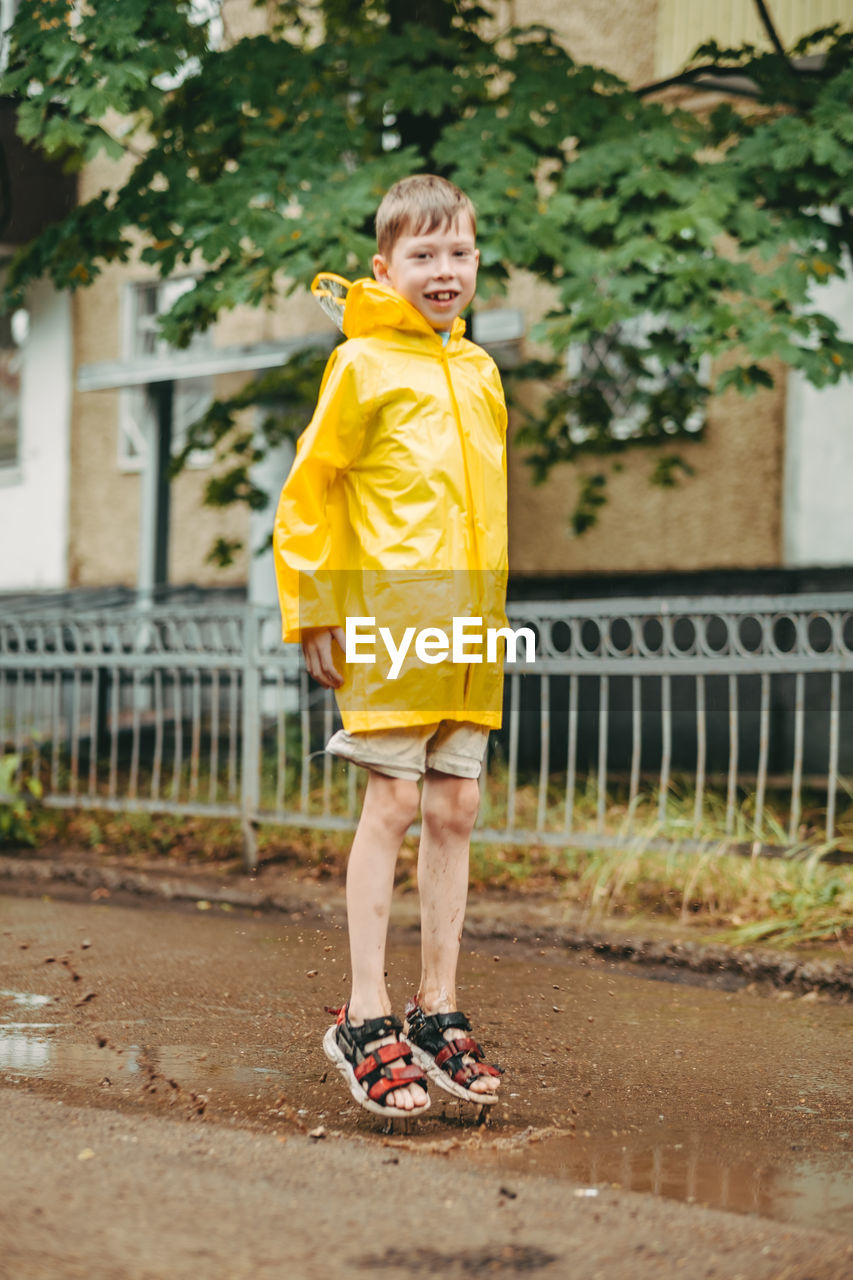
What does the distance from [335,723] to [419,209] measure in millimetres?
5416

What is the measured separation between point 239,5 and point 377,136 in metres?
6.56

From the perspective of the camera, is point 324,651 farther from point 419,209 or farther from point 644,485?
point 644,485

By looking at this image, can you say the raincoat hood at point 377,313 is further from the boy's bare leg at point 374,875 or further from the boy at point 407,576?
the boy's bare leg at point 374,875

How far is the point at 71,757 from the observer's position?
7203 mm

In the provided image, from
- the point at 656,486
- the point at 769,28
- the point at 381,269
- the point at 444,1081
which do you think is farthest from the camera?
the point at 656,486

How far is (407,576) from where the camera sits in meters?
2.85

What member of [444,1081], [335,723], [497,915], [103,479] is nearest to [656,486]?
[335,723]

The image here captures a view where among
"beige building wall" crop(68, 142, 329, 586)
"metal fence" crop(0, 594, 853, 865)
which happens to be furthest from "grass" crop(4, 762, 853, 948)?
"beige building wall" crop(68, 142, 329, 586)

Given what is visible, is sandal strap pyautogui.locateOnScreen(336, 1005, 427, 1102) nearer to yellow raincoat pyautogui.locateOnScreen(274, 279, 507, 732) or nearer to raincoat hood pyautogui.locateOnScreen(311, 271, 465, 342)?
yellow raincoat pyautogui.locateOnScreen(274, 279, 507, 732)

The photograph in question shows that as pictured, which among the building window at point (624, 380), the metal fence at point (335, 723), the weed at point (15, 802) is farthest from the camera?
the building window at point (624, 380)

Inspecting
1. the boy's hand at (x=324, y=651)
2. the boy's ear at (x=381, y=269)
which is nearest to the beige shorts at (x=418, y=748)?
the boy's hand at (x=324, y=651)

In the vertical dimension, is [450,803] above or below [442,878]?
above

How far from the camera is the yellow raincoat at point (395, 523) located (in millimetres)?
2848

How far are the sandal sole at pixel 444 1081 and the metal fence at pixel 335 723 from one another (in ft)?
5.26
